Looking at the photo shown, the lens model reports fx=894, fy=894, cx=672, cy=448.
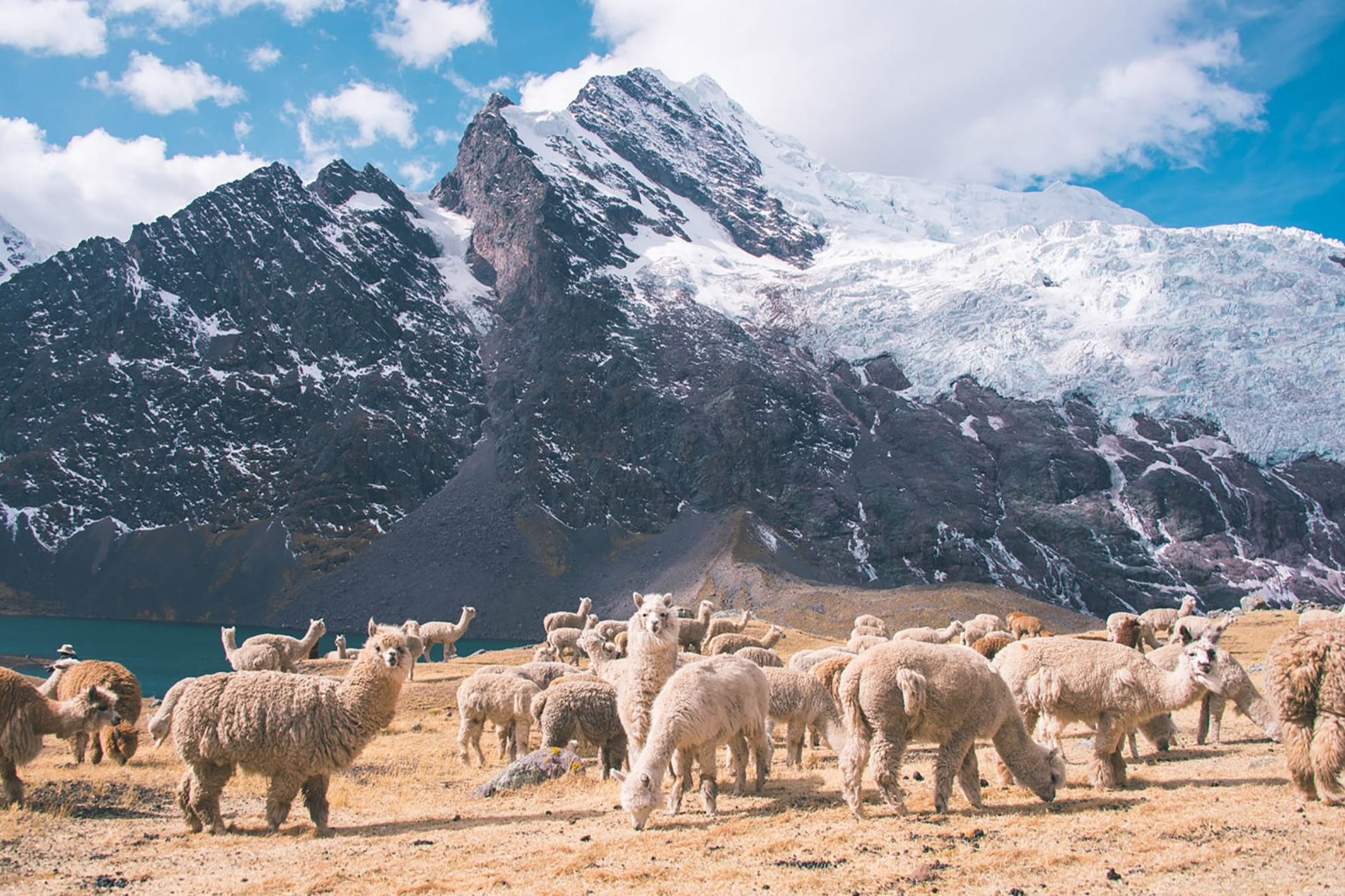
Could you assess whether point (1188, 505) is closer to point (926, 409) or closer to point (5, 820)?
point (926, 409)

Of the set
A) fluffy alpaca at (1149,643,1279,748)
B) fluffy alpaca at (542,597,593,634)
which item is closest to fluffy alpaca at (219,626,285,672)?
fluffy alpaca at (542,597,593,634)

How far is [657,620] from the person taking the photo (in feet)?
53.7

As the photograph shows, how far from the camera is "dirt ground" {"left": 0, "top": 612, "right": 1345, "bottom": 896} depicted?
10383 mm

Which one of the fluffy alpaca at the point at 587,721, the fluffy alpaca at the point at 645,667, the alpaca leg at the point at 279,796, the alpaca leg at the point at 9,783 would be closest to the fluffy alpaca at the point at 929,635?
the fluffy alpaca at the point at 587,721

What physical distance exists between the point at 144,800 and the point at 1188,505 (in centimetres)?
18151

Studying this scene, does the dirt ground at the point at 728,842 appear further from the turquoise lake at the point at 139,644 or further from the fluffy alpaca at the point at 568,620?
the turquoise lake at the point at 139,644

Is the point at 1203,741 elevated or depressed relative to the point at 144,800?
elevated

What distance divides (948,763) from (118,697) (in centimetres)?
1568

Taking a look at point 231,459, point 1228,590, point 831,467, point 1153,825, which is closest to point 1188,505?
point 1228,590

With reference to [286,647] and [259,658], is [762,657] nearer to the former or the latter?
[259,658]

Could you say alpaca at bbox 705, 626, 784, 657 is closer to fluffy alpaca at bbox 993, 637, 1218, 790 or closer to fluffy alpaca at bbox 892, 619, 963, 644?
fluffy alpaca at bbox 892, 619, 963, 644

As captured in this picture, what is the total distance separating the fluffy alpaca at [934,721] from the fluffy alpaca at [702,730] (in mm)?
2012

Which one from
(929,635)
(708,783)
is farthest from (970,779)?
(929,635)

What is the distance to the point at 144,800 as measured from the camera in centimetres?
1686
